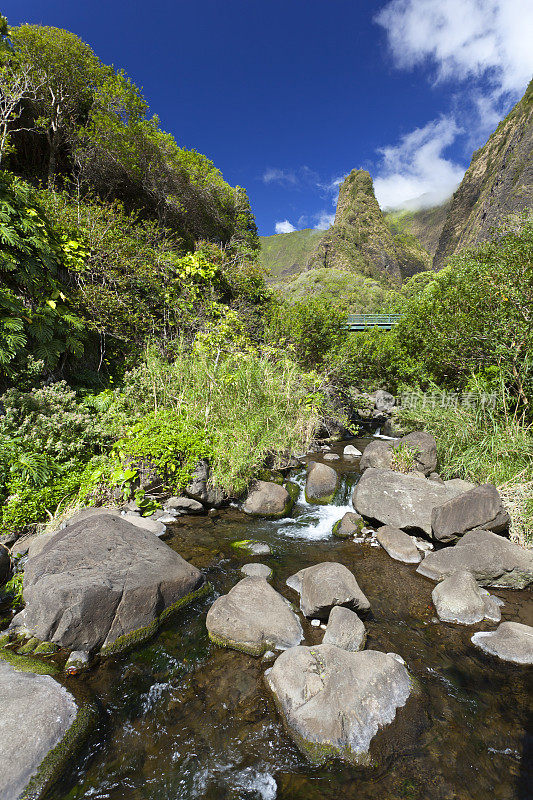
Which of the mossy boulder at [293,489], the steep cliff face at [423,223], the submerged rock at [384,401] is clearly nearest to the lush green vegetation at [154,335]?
the submerged rock at [384,401]

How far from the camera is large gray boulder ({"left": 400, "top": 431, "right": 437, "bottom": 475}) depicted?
7.06 m

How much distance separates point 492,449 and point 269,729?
5973 mm

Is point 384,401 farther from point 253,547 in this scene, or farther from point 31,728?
point 31,728

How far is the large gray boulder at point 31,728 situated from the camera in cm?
214

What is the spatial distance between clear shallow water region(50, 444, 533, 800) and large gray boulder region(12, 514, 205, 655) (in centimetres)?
24

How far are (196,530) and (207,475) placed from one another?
3.62ft

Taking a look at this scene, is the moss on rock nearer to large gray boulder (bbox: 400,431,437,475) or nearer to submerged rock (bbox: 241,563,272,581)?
submerged rock (bbox: 241,563,272,581)

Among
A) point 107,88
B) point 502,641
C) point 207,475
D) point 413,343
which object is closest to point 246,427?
point 207,475

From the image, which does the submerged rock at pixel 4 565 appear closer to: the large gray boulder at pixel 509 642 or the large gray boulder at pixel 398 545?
the large gray boulder at pixel 398 545

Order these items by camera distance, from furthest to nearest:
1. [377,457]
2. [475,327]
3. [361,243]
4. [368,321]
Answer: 1. [361,243]
2. [368,321]
3. [475,327]
4. [377,457]

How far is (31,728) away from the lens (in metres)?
2.35

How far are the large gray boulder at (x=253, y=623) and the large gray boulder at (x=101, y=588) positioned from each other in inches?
24.0

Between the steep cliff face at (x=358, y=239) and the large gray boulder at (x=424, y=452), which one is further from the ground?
the steep cliff face at (x=358, y=239)

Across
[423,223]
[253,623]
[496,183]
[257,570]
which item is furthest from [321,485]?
[423,223]
